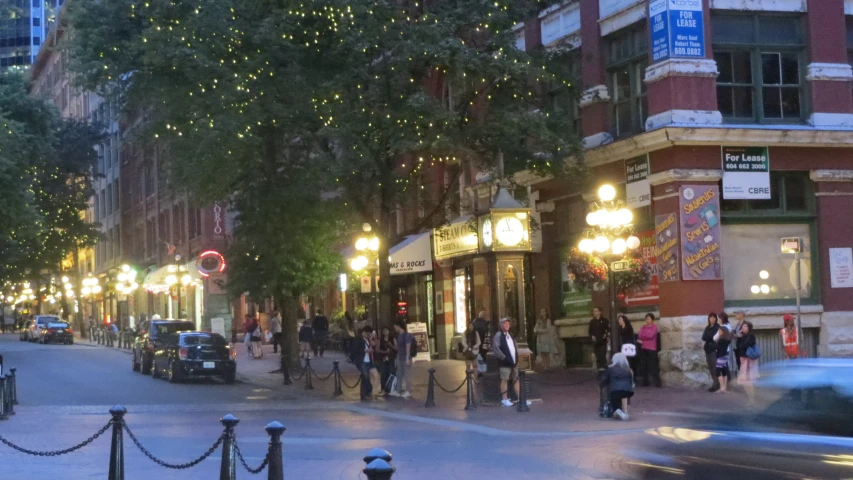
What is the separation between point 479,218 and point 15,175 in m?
20.7

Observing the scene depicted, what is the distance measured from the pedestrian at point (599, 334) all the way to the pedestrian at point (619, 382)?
7.49m

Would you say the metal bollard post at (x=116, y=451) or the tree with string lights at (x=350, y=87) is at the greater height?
the tree with string lights at (x=350, y=87)

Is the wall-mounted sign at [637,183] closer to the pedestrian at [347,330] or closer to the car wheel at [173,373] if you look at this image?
the car wheel at [173,373]

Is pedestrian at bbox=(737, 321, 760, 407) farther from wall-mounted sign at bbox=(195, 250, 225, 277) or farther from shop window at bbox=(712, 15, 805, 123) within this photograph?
wall-mounted sign at bbox=(195, 250, 225, 277)

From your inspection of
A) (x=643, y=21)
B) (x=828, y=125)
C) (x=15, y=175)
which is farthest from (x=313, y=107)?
(x=15, y=175)

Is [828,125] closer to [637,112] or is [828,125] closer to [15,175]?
[637,112]

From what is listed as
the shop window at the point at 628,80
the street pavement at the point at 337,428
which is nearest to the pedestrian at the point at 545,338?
the street pavement at the point at 337,428

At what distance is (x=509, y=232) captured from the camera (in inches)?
909

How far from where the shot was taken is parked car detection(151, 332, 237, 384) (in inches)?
1252

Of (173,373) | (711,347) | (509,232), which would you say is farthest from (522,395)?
(173,373)

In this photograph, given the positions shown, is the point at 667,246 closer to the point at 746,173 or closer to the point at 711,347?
the point at 746,173

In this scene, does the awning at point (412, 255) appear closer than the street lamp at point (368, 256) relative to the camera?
No

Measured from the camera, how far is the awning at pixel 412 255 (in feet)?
117

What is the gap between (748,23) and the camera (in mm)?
26359
